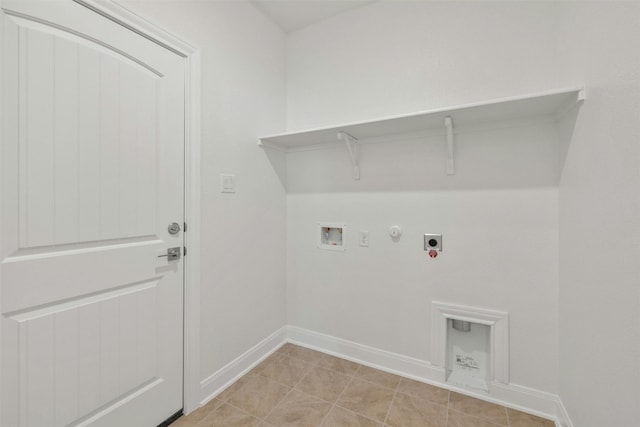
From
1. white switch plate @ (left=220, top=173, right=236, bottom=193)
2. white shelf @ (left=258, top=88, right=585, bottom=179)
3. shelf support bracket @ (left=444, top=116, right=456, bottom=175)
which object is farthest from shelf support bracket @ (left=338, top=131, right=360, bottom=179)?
white switch plate @ (left=220, top=173, right=236, bottom=193)

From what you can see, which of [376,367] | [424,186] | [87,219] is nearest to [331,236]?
[424,186]

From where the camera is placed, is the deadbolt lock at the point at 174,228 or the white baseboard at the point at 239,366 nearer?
the deadbolt lock at the point at 174,228

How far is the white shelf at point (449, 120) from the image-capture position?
1.26 metres

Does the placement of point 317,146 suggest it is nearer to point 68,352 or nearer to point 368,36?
point 368,36

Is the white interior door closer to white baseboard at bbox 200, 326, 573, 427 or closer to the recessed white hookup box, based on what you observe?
white baseboard at bbox 200, 326, 573, 427

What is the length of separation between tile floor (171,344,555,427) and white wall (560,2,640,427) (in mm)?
479

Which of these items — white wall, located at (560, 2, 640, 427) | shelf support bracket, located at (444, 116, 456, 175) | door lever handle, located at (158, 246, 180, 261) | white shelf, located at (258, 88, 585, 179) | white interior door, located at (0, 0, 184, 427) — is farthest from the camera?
shelf support bracket, located at (444, 116, 456, 175)

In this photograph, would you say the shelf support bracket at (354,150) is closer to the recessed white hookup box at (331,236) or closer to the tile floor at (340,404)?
the recessed white hookup box at (331,236)

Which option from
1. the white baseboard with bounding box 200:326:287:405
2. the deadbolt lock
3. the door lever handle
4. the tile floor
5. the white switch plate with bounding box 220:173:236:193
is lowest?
the tile floor

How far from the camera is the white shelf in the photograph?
1.26 meters

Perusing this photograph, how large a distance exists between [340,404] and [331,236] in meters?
1.11

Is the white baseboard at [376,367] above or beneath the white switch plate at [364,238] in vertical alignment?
beneath

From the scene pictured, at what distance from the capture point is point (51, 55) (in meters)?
1.00

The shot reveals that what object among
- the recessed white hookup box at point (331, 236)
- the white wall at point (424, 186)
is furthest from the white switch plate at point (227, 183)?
the recessed white hookup box at point (331, 236)
